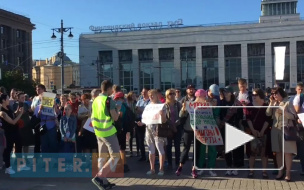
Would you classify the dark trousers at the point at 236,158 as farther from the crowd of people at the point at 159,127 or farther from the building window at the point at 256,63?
the building window at the point at 256,63

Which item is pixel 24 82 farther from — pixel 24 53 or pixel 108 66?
pixel 24 53

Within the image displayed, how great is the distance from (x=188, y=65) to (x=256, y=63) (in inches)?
498

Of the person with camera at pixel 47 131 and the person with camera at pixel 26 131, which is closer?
the person with camera at pixel 47 131

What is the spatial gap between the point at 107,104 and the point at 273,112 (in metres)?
3.29

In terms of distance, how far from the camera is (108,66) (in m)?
77.1

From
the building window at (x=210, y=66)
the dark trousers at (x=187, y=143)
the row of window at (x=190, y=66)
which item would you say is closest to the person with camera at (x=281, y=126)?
the dark trousers at (x=187, y=143)

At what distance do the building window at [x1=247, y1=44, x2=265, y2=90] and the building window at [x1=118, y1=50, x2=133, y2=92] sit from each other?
23.3m

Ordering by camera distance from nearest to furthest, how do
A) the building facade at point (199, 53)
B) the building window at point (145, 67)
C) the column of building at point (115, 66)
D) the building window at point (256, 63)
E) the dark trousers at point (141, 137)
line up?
the dark trousers at point (141, 137), the building facade at point (199, 53), the building window at point (256, 63), the building window at point (145, 67), the column of building at point (115, 66)

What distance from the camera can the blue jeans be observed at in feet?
30.0

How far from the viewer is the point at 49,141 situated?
9148 millimetres

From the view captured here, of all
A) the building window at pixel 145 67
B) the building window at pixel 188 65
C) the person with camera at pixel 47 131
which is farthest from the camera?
the building window at pixel 145 67

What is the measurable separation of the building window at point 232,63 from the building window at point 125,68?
19.1 m

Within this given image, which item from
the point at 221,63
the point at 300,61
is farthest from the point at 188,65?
the point at 300,61
